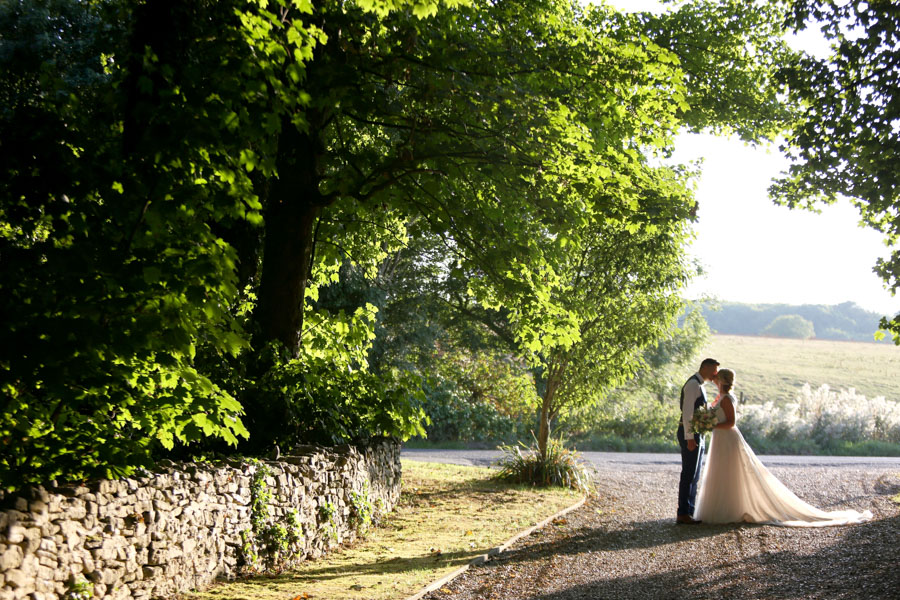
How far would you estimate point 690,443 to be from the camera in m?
11.2

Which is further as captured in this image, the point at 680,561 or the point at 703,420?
the point at 703,420

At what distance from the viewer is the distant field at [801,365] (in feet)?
201

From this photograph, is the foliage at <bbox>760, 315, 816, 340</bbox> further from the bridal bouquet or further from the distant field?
the bridal bouquet

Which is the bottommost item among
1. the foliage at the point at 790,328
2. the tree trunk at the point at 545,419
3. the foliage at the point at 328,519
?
the foliage at the point at 328,519

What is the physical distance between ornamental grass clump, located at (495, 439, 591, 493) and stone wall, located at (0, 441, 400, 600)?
618cm

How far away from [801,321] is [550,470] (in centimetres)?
10372

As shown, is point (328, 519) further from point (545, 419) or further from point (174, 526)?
point (545, 419)

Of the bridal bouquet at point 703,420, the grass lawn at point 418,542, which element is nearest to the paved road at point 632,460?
the grass lawn at point 418,542

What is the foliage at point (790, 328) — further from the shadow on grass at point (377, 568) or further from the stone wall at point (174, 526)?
the stone wall at point (174, 526)

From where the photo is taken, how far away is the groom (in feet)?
36.2

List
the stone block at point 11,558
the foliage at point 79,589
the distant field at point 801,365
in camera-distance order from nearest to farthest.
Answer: the stone block at point 11,558 → the foliage at point 79,589 → the distant field at point 801,365

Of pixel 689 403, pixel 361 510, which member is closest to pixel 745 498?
pixel 689 403

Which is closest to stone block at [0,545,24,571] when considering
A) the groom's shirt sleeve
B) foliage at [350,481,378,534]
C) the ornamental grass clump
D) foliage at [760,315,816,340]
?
foliage at [350,481,378,534]

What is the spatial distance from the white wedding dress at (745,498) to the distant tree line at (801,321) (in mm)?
97458
